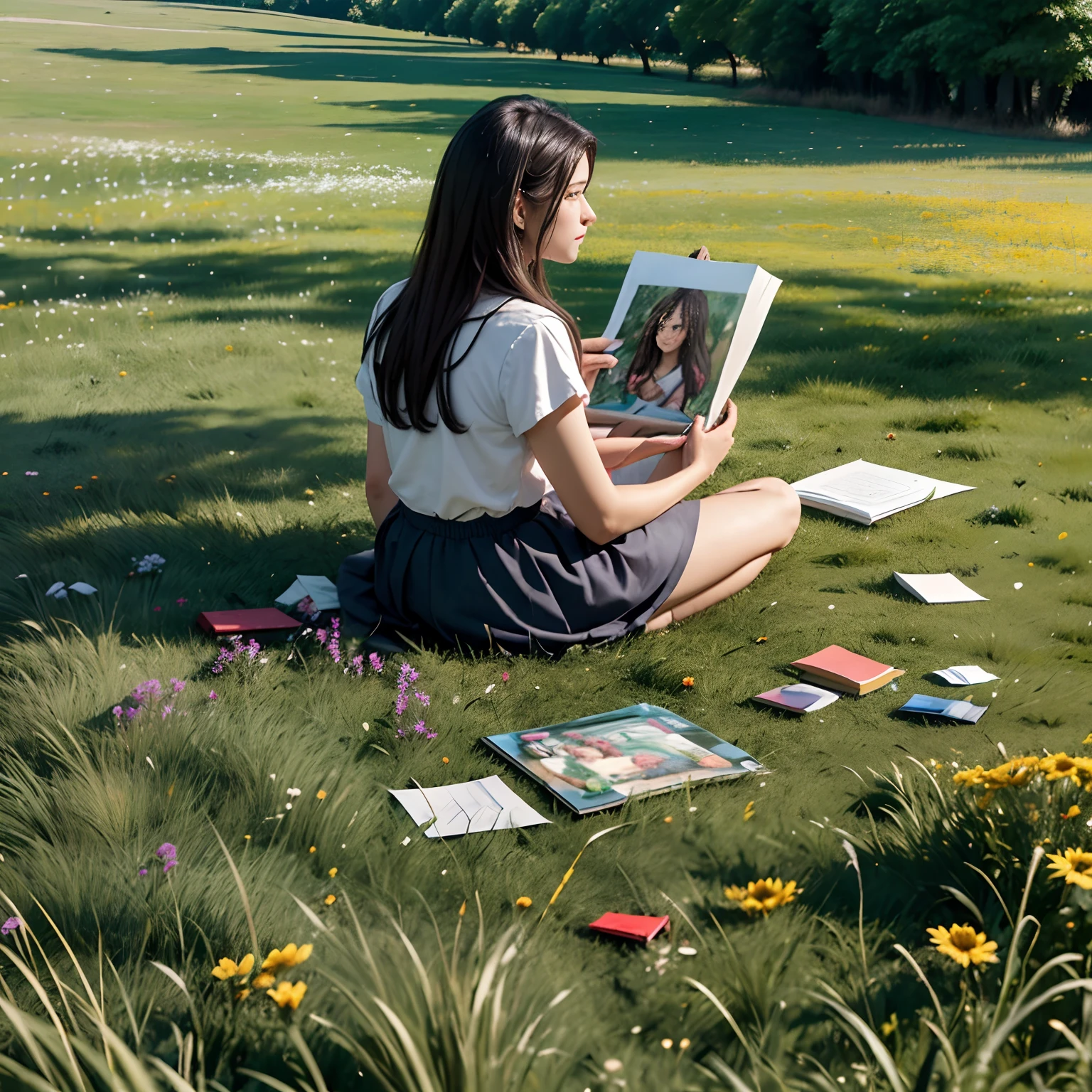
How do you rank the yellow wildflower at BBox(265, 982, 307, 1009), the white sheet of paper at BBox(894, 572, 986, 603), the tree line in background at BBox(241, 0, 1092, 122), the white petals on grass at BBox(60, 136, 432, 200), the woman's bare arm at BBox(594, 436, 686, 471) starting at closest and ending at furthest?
the yellow wildflower at BBox(265, 982, 307, 1009) → the woman's bare arm at BBox(594, 436, 686, 471) → the white sheet of paper at BBox(894, 572, 986, 603) → the white petals on grass at BBox(60, 136, 432, 200) → the tree line in background at BBox(241, 0, 1092, 122)

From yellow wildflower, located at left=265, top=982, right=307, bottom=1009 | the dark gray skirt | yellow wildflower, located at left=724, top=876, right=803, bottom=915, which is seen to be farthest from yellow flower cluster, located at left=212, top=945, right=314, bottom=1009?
the dark gray skirt

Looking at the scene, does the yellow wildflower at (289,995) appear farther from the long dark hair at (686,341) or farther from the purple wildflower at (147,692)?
the long dark hair at (686,341)

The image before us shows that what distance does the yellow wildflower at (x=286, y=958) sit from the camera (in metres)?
1.75

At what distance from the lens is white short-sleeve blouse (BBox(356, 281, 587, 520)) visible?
2.89m

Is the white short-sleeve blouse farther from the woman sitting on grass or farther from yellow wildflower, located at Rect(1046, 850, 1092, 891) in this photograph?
yellow wildflower, located at Rect(1046, 850, 1092, 891)

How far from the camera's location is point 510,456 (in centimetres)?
310

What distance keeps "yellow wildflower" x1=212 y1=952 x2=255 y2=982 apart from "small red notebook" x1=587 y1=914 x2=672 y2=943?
2.20 ft

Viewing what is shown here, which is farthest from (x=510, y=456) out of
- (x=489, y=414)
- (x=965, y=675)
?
(x=965, y=675)

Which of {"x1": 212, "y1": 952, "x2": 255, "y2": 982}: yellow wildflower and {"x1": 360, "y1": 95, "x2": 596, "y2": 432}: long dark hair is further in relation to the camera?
{"x1": 360, "y1": 95, "x2": 596, "y2": 432}: long dark hair

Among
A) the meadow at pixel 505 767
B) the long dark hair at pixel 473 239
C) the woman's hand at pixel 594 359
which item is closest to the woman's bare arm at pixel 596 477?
the long dark hair at pixel 473 239

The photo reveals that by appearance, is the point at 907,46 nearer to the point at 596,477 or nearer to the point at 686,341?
the point at 686,341

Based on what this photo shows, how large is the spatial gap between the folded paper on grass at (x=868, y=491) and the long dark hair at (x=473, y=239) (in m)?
1.97

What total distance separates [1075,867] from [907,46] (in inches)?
1415

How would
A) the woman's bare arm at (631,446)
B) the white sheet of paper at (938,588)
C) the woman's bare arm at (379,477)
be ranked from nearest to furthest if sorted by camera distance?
the woman's bare arm at (631,446)
the woman's bare arm at (379,477)
the white sheet of paper at (938,588)
